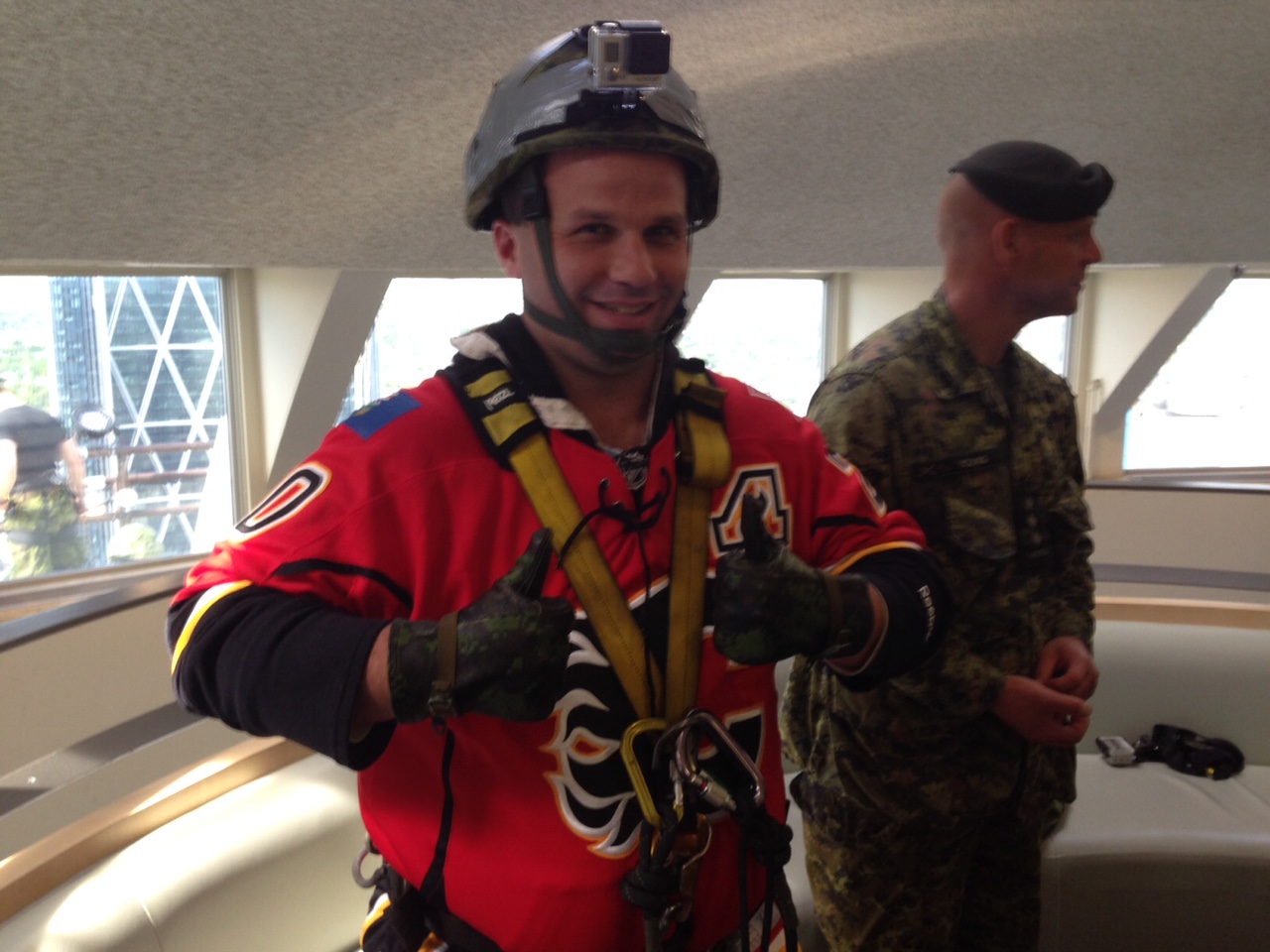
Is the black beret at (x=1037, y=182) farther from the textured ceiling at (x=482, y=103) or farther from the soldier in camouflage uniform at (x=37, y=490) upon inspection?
the soldier in camouflage uniform at (x=37, y=490)

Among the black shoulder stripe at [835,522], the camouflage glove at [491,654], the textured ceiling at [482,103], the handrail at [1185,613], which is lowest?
the handrail at [1185,613]

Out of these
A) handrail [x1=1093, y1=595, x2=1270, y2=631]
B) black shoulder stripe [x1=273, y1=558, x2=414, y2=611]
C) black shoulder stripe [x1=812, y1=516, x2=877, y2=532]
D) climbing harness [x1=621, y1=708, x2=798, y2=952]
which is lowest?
handrail [x1=1093, y1=595, x2=1270, y2=631]

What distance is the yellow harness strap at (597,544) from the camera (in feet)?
3.08

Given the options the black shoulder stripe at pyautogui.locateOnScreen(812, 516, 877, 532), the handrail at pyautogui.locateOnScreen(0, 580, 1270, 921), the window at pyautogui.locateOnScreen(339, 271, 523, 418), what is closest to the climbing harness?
the black shoulder stripe at pyautogui.locateOnScreen(812, 516, 877, 532)

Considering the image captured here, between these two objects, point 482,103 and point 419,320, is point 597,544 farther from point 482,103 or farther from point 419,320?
point 419,320

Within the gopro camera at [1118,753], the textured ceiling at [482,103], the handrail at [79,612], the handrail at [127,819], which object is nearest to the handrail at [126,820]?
the handrail at [127,819]

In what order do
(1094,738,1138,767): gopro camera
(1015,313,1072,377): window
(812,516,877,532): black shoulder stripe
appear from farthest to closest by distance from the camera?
(1015,313,1072,377): window
(1094,738,1138,767): gopro camera
(812,516,877,532): black shoulder stripe

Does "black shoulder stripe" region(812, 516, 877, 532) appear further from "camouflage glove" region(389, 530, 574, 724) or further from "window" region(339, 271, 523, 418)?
"window" region(339, 271, 523, 418)

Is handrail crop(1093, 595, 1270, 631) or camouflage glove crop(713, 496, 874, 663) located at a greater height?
camouflage glove crop(713, 496, 874, 663)

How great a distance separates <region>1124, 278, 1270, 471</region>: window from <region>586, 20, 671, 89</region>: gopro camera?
707 centimetres

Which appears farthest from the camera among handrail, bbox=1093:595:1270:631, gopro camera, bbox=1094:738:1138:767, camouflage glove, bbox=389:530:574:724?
handrail, bbox=1093:595:1270:631

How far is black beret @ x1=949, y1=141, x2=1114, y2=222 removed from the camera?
1623 mm

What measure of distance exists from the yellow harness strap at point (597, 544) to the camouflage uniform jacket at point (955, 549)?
58 cm

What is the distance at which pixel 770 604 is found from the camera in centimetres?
91
